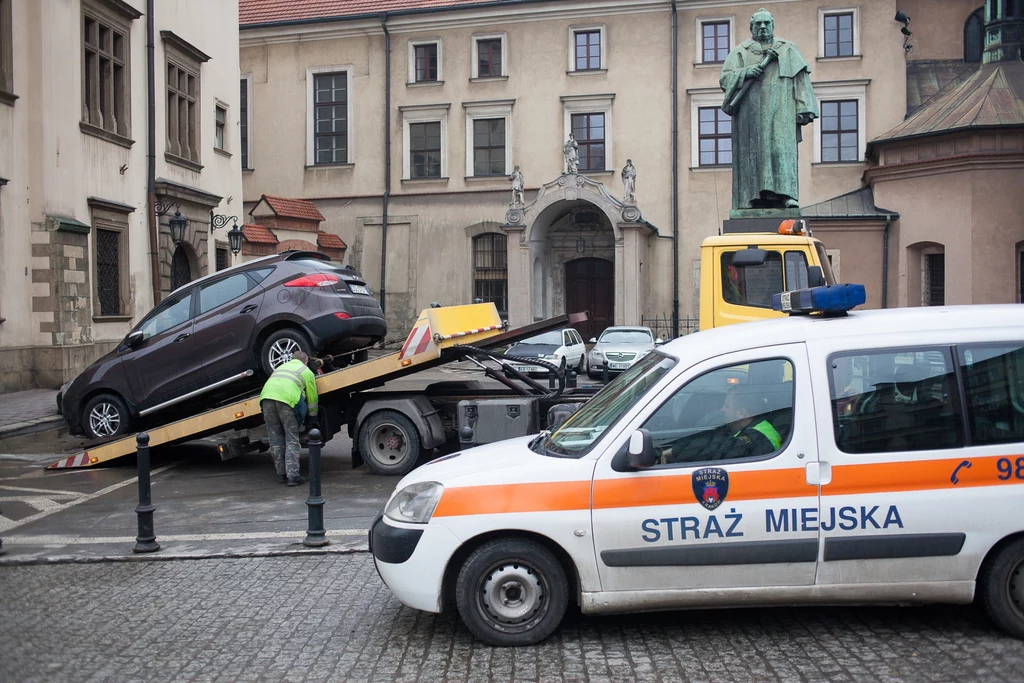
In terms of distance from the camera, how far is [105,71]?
22.7 m

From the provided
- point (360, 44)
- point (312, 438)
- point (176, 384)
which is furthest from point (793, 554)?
point (360, 44)

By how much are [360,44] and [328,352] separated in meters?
27.3

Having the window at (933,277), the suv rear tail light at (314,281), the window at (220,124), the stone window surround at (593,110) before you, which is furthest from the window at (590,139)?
the suv rear tail light at (314,281)

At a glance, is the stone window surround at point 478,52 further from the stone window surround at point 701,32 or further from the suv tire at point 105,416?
the suv tire at point 105,416

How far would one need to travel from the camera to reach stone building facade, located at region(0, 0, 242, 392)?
2012 centimetres

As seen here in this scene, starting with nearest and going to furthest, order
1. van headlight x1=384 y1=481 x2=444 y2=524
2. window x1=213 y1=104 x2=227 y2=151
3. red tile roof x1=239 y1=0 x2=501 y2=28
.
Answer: van headlight x1=384 y1=481 x2=444 y2=524
window x1=213 y1=104 x2=227 y2=151
red tile roof x1=239 y1=0 x2=501 y2=28

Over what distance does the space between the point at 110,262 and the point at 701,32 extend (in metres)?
20.9

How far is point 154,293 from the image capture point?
24.6m

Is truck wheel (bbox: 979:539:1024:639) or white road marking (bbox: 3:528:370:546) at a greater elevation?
truck wheel (bbox: 979:539:1024:639)

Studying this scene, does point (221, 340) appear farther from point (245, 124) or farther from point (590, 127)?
point (245, 124)

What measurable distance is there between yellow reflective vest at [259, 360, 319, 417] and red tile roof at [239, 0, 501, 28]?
27.7 m

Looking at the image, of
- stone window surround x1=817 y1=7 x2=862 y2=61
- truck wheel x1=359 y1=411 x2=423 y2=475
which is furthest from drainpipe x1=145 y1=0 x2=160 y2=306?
stone window surround x1=817 y1=7 x2=862 y2=61

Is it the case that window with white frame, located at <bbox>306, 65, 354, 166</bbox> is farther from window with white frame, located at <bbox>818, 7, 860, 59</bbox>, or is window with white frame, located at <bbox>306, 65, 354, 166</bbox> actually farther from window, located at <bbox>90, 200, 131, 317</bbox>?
window with white frame, located at <bbox>818, 7, 860, 59</bbox>

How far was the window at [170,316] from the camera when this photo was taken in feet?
39.8
